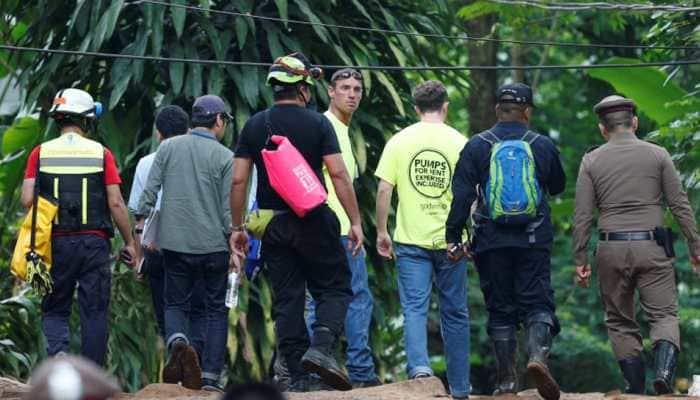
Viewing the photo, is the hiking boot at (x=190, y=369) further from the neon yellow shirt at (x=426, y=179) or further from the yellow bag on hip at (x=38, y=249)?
the neon yellow shirt at (x=426, y=179)

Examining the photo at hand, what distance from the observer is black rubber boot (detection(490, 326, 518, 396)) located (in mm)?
9016

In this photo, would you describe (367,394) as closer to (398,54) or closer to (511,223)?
(511,223)

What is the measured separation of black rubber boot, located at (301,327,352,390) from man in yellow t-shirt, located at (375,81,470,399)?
1.03 metres

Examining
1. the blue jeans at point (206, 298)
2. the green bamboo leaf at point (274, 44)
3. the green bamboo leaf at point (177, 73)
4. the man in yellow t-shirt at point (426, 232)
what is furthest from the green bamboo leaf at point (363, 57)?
the blue jeans at point (206, 298)

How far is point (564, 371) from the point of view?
23422mm

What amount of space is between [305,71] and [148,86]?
540 cm

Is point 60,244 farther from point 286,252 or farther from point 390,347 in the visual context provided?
point 390,347

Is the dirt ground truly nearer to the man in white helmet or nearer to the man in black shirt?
the man in black shirt

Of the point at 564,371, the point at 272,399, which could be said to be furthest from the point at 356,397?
the point at 564,371

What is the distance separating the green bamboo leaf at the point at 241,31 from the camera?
13.3m

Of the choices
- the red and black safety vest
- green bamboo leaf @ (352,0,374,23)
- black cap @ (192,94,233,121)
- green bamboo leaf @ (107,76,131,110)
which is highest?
green bamboo leaf @ (352,0,374,23)

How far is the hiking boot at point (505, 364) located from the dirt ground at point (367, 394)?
0.08 metres

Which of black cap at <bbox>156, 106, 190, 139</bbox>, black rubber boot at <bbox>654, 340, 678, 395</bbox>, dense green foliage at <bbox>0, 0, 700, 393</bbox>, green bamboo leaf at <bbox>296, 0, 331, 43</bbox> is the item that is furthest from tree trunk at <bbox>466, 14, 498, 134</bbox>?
black rubber boot at <bbox>654, 340, 678, 395</bbox>

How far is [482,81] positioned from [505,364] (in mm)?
12411
